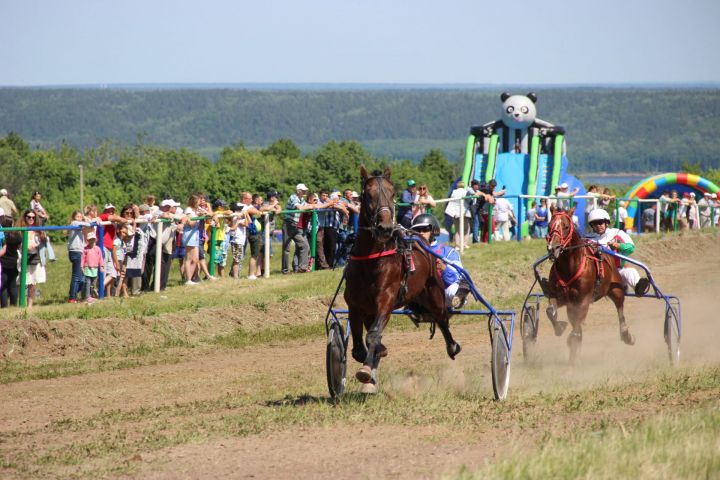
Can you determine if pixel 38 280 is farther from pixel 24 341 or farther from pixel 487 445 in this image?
pixel 487 445

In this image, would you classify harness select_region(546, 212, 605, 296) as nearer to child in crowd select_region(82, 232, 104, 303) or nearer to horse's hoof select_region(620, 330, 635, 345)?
horse's hoof select_region(620, 330, 635, 345)

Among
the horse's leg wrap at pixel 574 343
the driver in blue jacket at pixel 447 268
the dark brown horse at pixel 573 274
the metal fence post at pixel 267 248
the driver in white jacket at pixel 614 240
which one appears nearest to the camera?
the driver in blue jacket at pixel 447 268

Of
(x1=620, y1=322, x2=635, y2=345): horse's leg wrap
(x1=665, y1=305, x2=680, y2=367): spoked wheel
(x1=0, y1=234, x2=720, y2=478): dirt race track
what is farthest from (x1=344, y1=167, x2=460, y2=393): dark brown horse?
(x1=665, y1=305, x2=680, y2=367): spoked wheel

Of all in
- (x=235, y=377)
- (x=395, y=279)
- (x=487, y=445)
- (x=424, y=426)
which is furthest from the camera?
(x=235, y=377)

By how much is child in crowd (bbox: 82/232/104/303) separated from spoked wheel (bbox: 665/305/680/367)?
736 cm

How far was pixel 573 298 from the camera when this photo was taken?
43.3 feet

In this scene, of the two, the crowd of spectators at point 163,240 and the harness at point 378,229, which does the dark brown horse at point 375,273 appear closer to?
the harness at point 378,229

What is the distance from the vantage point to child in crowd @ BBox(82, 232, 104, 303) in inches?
620

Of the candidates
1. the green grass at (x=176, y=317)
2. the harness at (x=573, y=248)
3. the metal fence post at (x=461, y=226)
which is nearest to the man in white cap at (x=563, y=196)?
the metal fence post at (x=461, y=226)

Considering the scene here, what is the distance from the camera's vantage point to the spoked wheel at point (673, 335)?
1365cm

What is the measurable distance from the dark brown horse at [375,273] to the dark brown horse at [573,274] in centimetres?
258

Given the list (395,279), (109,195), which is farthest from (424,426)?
(109,195)

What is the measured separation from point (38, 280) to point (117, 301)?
3.51ft

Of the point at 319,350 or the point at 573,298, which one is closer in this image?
the point at 573,298
